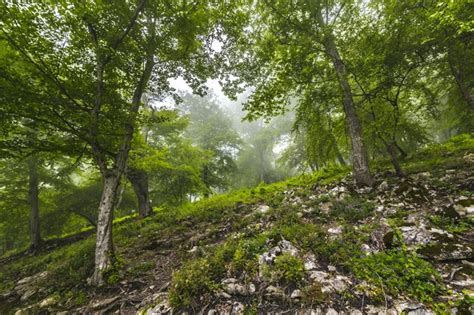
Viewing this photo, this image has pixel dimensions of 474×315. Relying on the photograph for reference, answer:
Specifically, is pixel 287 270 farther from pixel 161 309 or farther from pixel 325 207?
pixel 325 207

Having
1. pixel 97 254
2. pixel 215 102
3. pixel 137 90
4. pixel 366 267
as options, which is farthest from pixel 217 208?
pixel 215 102

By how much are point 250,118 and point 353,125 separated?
10.9 feet

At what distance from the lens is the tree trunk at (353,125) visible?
6.06 meters

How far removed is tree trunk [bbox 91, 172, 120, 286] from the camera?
4.48 metres

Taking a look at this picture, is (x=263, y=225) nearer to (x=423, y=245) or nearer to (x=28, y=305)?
(x=423, y=245)

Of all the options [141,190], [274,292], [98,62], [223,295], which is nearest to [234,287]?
[223,295]

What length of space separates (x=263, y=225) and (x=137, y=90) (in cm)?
522

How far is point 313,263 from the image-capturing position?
334cm

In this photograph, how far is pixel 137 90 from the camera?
5863mm

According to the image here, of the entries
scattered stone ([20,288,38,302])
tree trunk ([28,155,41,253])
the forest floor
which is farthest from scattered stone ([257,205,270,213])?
tree trunk ([28,155,41,253])

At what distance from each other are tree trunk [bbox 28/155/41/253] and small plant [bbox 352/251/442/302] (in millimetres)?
13493

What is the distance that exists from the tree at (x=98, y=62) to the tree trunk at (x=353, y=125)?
168 inches

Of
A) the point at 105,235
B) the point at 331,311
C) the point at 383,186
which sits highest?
the point at 105,235

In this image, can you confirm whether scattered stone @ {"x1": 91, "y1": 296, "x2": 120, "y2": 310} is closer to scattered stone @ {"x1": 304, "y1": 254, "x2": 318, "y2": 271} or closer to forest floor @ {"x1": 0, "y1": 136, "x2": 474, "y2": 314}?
forest floor @ {"x1": 0, "y1": 136, "x2": 474, "y2": 314}
